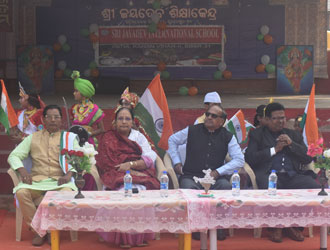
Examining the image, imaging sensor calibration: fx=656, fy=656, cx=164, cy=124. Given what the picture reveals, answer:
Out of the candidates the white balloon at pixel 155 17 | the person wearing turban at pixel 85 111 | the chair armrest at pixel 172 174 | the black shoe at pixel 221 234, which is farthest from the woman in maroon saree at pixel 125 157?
the white balloon at pixel 155 17

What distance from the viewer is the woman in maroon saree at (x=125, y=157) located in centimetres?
601

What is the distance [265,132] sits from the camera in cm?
642

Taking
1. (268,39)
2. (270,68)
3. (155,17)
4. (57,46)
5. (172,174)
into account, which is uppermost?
(155,17)

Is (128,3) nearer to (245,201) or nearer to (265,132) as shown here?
(265,132)

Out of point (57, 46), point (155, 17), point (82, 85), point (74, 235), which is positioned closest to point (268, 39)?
A: point (155, 17)

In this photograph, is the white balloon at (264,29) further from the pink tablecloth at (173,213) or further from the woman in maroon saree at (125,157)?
the pink tablecloth at (173,213)

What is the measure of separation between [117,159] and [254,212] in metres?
1.63

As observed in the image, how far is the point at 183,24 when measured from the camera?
14250mm

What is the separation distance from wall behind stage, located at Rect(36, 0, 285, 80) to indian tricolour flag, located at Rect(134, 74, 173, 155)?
7148mm

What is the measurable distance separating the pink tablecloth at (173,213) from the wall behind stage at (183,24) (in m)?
9.43

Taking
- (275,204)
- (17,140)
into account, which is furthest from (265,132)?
(17,140)

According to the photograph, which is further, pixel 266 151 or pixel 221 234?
pixel 266 151

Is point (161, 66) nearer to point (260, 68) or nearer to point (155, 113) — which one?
point (260, 68)

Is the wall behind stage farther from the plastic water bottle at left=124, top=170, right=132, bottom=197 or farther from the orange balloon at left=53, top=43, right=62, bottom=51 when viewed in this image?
the plastic water bottle at left=124, top=170, right=132, bottom=197
